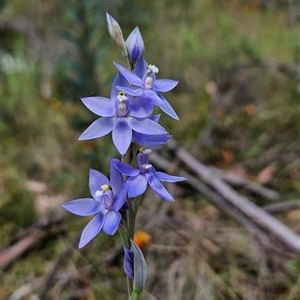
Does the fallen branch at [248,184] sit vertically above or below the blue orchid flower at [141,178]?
below

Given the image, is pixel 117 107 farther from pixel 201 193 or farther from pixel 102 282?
pixel 201 193

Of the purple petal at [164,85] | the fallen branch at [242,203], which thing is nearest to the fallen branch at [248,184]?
the fallen branch at [242,203]

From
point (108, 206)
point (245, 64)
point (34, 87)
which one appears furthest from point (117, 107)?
point (34, 87)

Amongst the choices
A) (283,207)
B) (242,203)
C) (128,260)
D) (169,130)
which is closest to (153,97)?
(128,260)

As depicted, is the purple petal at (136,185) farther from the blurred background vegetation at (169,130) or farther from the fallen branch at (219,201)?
the fallen branch at (219,201)

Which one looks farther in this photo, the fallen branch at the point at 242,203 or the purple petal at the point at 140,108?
the fallen branch at the point at 242,203

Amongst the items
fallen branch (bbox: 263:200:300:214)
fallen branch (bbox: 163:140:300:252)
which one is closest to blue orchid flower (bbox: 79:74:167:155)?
fallen branch (bbox: 163:140:300:252)
